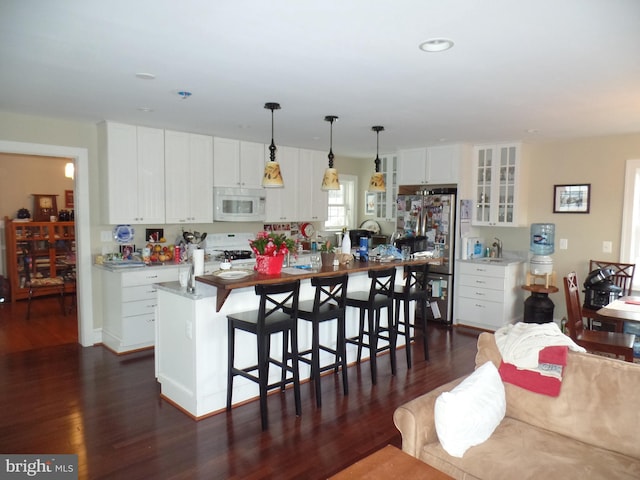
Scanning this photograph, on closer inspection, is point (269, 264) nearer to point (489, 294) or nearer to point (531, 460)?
point (531, 460)

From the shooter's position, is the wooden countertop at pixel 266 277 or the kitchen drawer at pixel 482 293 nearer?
the wooden countertop at pixel 266 277

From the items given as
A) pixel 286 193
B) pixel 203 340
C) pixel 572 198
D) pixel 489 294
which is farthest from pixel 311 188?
pixel 203 340

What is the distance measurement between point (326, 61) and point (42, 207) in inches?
263

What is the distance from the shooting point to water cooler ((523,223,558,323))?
5.37m

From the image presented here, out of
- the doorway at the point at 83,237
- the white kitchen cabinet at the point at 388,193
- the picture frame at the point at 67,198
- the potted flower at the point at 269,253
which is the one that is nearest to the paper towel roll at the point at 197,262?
the potted flower at the point at 269,253

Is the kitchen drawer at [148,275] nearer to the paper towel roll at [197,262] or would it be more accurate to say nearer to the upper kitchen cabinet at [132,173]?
the upper kitchen cabinet at [132,173]

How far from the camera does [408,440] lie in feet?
6.97

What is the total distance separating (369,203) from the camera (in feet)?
25.6

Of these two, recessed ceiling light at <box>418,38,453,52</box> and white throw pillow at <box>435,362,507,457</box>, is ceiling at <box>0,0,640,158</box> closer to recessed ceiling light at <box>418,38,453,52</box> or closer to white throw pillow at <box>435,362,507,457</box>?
recessed ceiling light at <box>418,38,453,52</box>

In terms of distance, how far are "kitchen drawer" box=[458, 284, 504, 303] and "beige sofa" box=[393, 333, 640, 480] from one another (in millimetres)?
3354

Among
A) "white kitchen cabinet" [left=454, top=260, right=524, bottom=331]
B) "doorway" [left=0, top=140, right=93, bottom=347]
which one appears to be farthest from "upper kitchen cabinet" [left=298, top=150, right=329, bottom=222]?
"doorway" [left=0, top=140, right=93, bottom=347]

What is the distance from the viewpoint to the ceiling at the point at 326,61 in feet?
6.61

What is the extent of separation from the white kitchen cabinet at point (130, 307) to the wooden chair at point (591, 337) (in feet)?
12.8

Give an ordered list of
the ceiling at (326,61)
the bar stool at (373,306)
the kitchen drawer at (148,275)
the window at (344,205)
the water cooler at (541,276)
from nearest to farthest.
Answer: the ceiling at (326,61), the bar stool at (373,306), the kitchen drawer at (148,275), the water cooler at (541,276), the window at (344,205)
